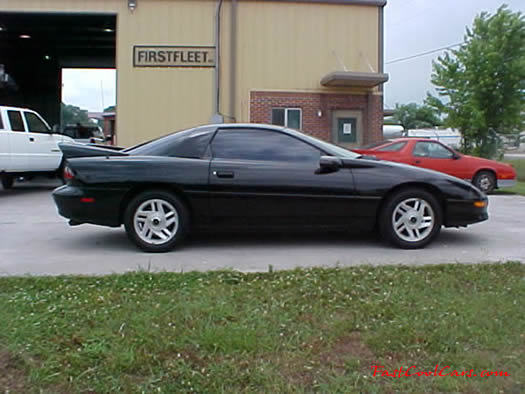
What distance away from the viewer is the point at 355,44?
16.3m

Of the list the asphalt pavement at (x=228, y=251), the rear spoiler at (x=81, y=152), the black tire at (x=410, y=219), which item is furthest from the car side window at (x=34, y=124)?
the black tire at (x=410, y=219)

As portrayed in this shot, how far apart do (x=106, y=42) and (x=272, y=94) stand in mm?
11375

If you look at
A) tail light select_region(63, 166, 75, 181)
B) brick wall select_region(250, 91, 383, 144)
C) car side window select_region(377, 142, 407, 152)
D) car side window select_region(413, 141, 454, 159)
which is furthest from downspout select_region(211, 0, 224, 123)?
tail light select_region(63, 166, 75, 181)

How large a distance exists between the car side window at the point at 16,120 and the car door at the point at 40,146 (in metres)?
0.15

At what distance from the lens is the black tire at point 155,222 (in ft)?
17.9

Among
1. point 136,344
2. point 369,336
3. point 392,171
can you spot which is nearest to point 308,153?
point 392,171

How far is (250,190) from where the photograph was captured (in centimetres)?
554

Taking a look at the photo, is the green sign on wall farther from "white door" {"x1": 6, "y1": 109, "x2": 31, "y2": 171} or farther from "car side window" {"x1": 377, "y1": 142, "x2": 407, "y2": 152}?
"white door" {"x1": 6, "y1": 109, "x2": 31, "y2": 171}

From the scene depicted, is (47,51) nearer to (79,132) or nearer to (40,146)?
(79,132)

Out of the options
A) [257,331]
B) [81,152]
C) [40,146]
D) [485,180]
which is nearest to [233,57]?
[40,146]

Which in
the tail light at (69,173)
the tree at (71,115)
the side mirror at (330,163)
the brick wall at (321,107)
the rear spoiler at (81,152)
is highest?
the tree at (71,115)

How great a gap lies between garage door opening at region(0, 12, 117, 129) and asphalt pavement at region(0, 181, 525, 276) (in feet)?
37.7

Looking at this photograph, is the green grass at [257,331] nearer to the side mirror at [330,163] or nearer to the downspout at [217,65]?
the side mirror at [330,163]

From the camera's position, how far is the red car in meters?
12.4
